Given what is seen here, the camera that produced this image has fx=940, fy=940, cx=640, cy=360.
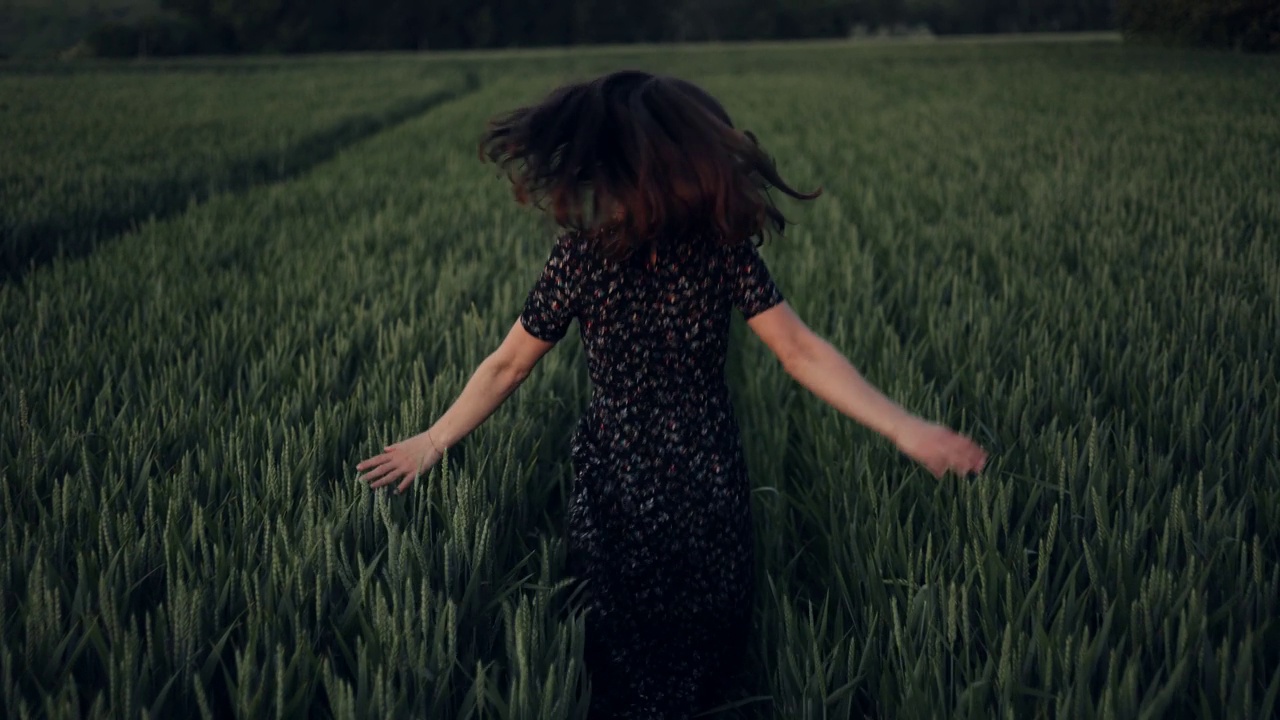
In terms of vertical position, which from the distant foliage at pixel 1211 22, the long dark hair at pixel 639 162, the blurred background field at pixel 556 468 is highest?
the distant foliage at pixel 1211 22

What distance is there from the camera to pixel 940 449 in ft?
3.78

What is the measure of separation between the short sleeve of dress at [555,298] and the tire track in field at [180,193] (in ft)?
9.52

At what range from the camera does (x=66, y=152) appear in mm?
6973

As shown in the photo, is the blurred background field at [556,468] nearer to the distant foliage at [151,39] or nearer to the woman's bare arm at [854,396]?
the woman's bare arm at [854,396]

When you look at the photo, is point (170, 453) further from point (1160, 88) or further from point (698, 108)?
point (1160, 88)

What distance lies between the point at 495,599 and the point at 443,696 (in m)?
0.23

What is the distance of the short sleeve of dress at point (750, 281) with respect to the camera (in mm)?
1248

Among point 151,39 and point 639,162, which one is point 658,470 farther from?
point 151,39

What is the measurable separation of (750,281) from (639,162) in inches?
9.7

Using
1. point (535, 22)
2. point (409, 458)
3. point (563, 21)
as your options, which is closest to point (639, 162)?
point (409, 458)

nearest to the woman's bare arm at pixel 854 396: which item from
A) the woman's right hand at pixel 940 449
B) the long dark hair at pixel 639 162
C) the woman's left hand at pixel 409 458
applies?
the woman's right hand at pixel 940 449

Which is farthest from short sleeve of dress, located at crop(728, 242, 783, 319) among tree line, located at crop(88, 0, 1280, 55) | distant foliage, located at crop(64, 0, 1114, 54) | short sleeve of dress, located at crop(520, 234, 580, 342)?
distant foliage, located at crop(64, 0, 1114, 54)

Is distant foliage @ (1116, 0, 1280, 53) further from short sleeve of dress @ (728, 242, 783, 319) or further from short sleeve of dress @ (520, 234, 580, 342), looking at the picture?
short sleeve of dress @ (520, 234, 580, 342)

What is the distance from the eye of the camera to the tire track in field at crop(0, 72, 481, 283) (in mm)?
4254
